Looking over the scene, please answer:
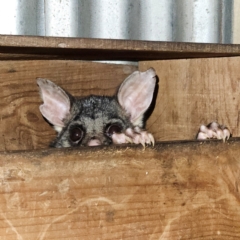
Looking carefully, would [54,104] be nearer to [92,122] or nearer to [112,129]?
[92,122]

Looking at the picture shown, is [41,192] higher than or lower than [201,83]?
lower

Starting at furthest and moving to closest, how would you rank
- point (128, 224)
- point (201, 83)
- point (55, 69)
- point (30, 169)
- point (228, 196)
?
point (55, 69), point (201, 83), point (228, 196), point (128, 224), point (30, 169)

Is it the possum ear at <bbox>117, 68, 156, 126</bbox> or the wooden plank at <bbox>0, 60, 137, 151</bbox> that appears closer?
the possum ear at <bbox>117, 68, 156, 126</bbox>

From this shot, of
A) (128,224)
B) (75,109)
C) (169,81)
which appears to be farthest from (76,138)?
(128,224)

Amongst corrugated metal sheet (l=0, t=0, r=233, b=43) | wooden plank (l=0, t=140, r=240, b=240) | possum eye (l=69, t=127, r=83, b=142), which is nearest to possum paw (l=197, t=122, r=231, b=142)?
wooden plank (l=0, t=140, r=240, b=240)

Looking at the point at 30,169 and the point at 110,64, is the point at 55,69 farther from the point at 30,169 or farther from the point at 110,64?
the point at 30,169

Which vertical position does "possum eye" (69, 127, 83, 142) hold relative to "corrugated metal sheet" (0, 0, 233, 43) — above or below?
below

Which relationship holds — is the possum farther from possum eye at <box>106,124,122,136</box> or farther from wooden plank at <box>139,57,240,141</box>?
wooden plank at <box>139,57,240,141</box>

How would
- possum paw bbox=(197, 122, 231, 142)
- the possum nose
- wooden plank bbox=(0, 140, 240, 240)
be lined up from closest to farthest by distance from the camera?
wooden plank bbox=(0, 140, 240, 240)
possum paw bbox=(197, 122, 231, 142)
the possum nose
